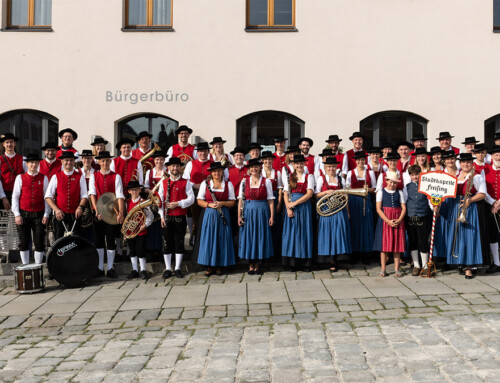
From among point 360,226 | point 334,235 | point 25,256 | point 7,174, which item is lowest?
point 25,256

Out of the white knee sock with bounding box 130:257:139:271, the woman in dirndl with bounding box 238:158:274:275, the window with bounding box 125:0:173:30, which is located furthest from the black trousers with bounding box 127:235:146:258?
the window with bounding box 125:0:173:30

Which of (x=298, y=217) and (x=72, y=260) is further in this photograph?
(x=298, y=217)

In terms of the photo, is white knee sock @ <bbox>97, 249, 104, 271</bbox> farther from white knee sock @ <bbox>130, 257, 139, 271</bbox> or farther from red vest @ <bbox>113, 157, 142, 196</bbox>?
red vest @ <bbox>113, 157, 142, 196</bbox>

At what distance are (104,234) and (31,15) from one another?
265 inches

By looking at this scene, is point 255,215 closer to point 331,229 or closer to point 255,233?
point 255,233

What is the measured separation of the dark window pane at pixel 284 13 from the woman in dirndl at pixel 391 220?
5.80 meters

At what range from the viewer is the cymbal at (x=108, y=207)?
8.71 metres

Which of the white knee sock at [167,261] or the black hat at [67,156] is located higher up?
the black hat at [67,156]

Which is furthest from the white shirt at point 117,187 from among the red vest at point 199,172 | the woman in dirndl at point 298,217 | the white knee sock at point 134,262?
the woman in dirndl at point 298,217

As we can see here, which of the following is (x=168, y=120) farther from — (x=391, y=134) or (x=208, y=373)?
(x=208, y=373)

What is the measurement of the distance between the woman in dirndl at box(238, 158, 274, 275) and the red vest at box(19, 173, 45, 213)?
3.08m

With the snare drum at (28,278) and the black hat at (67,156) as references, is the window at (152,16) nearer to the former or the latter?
the black hat at (67,156)

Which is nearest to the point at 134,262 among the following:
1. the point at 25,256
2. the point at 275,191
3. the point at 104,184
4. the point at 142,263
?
the point at 142,263

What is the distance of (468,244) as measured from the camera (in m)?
8.26
